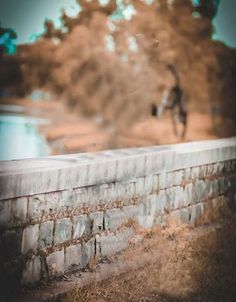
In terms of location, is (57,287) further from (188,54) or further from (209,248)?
(188,54)

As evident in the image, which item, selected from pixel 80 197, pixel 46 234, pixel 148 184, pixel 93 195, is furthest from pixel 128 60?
pixel 46 234

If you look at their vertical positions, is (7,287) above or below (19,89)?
below

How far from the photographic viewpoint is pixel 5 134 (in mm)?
4371

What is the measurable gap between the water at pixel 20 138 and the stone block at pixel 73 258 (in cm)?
135

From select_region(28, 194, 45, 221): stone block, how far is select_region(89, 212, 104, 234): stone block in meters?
0.65

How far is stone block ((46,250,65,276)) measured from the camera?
3.21 m

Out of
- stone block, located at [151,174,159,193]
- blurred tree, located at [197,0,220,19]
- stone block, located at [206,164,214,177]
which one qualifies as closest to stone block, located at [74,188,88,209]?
stone block, located at [151,174,159,193]

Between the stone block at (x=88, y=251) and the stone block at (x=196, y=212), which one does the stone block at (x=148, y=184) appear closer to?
the stone block at (x=88, y=251)

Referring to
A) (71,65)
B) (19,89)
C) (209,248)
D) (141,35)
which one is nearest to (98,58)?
(71,65)

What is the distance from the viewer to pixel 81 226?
11.4ft

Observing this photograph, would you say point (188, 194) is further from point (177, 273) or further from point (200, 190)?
point (177, 273)

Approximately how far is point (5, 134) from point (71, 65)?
59.8 inches

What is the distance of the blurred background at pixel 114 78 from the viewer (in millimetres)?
4539

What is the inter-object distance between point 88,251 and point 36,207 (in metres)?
0.89
